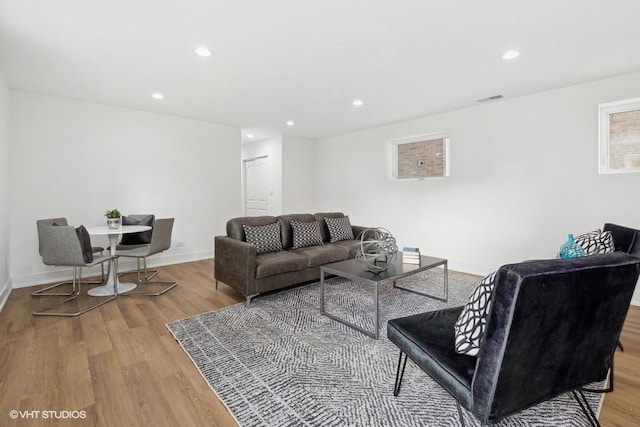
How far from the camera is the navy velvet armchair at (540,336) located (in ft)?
3.38

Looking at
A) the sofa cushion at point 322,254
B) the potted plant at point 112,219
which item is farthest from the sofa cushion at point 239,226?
the potted plant at point 112,219

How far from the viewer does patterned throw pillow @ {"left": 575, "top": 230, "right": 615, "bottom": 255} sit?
2244mm

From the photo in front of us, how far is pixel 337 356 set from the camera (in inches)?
81.9

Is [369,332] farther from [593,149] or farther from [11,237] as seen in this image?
[11,237]

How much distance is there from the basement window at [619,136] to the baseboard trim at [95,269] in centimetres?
562

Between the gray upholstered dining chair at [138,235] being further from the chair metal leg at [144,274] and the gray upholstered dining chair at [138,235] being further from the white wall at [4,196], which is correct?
the white wall at [4,196]

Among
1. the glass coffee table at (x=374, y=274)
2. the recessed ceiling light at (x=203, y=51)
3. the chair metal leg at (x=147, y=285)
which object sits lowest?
the chair metal leg at (x=147, y=285)

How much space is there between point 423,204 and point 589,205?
6.69 feet

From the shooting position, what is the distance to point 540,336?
1093 millimetres

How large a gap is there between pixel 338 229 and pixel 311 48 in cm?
238

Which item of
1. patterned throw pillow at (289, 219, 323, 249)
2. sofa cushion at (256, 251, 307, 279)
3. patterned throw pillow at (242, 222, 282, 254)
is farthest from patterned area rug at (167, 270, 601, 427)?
patterned throw pillow at (289, 219, 323, 249)

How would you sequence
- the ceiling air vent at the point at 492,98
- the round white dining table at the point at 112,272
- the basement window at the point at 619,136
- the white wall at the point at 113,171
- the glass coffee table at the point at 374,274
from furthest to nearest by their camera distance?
the ceiling air vent at the point at 492,98
the white wall at the point at 113,171
the round white dining table at the point at 112,272
the basement window at the point at 619,136
the glass coffee table at the point at 374,274

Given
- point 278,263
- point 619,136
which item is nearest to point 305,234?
point 278,263

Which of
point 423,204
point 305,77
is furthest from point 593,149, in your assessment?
point 305,77
